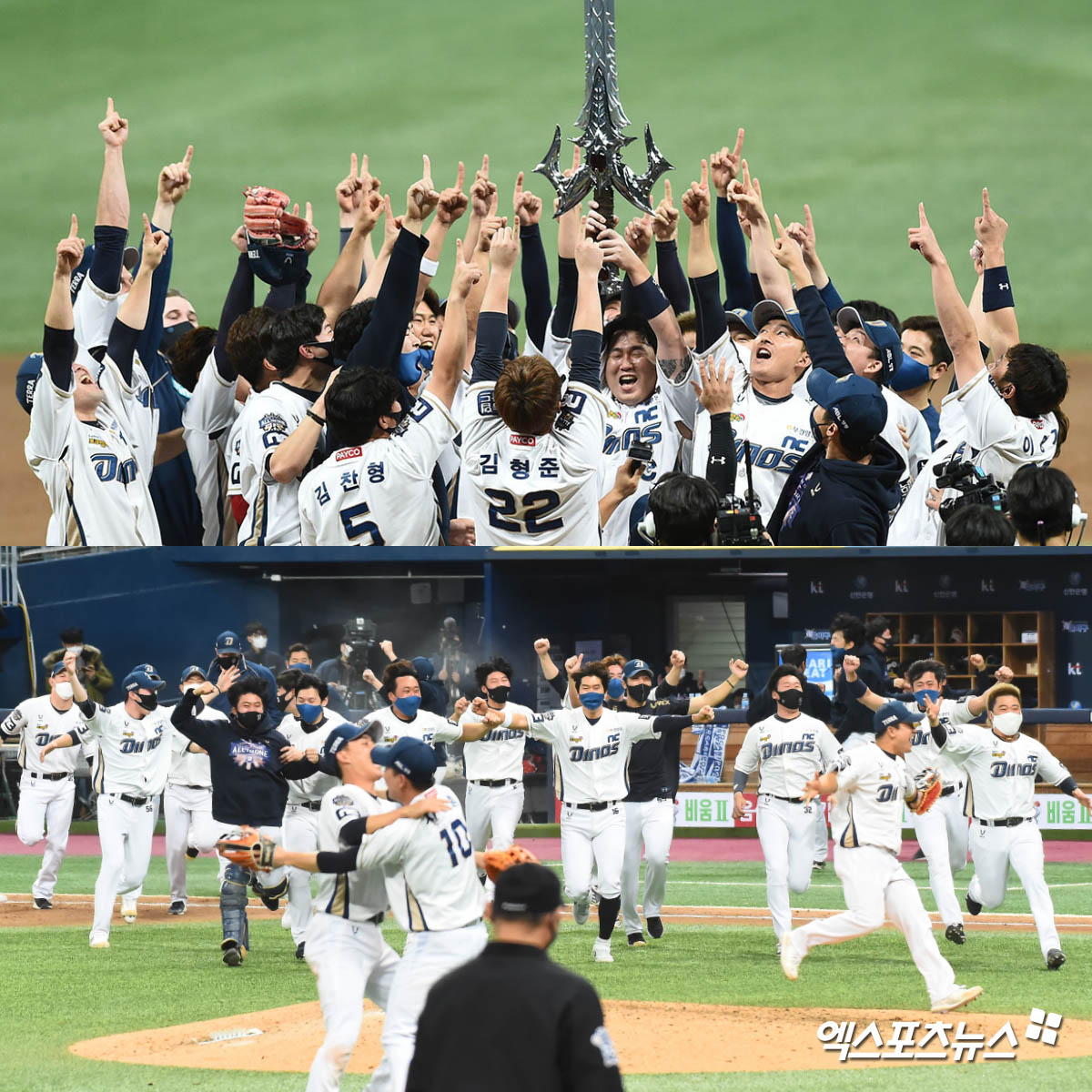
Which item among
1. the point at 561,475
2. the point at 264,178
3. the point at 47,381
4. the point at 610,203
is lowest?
the point at 561,475

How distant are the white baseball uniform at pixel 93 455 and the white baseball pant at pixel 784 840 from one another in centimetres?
464

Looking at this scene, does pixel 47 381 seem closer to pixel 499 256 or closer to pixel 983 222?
pixel 499 256

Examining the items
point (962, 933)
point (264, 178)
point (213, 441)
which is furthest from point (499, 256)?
point (264, 178)

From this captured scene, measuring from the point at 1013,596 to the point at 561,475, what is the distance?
5.10m

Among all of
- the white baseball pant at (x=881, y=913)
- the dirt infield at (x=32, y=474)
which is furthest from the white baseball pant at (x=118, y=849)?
the dirt infield at (x=32, y=474)

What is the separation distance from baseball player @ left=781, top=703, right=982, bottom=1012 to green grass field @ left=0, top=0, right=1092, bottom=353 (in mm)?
21027

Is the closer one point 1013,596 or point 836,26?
point 1013,596

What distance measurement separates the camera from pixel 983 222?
8828mm

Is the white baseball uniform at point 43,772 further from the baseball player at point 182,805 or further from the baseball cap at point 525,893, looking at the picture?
the baseball cap at point 525,893

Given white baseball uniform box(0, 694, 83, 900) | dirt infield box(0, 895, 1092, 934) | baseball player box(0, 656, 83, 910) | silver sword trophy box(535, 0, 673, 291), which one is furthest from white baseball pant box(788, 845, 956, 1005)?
white baseball uniform box(0, 694, 83, 900)

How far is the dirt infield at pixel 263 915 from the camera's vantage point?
39.3 feet

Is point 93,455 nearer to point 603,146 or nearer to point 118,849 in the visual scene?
point 118,849

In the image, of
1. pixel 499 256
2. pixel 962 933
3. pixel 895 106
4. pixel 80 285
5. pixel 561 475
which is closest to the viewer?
pixel 499 256

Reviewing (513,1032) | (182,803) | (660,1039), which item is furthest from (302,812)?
(513,1032)
